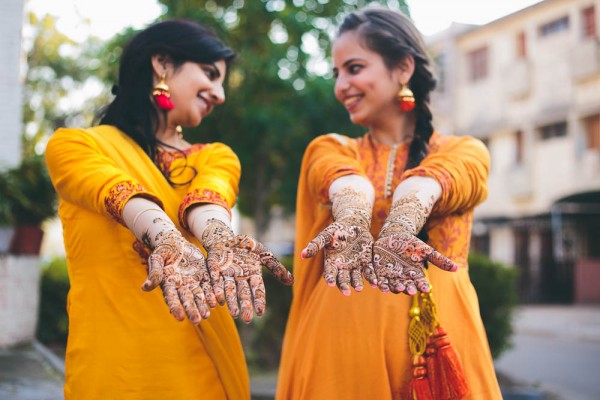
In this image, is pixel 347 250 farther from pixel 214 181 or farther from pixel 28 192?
pixel 28 192

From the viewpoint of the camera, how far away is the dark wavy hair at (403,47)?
2.24 meters

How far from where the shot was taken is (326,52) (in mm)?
7352

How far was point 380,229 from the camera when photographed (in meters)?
2.07

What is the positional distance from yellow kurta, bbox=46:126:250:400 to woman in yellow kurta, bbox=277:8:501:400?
31cm

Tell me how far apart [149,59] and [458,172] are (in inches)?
41.4

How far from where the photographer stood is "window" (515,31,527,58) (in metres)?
20.4

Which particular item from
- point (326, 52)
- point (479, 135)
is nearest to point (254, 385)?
point (326, 52)

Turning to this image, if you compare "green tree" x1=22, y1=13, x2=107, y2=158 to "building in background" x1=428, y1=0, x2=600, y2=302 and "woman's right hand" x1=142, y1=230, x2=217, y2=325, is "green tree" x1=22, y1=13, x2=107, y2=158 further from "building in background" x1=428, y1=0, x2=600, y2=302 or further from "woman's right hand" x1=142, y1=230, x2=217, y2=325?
"woman's right hand" x1=142, y1=230, x2=217, y2=325

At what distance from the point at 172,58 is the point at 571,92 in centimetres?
1857

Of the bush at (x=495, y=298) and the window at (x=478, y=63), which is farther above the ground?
the window at (x=478, y=63)

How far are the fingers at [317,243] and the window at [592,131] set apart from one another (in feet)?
60.5

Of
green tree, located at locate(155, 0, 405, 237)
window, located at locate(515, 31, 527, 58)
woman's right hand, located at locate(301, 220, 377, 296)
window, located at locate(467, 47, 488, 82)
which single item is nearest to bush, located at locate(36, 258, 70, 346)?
green tree, located at locate(155, 0, 405, 237)

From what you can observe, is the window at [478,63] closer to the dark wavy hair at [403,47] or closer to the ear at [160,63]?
the dark wavy hair at [403,47]


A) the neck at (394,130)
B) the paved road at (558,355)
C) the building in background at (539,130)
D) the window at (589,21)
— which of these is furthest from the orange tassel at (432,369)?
the window at (589,21)
